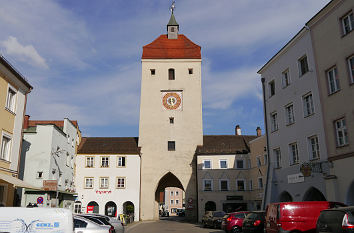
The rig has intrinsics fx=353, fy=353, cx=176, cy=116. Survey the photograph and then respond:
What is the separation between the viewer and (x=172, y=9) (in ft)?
201

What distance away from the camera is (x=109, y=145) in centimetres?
5028

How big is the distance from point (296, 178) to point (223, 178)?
2394 centimetres

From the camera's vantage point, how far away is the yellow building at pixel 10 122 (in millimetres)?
20953

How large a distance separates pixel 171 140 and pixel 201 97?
778 cm

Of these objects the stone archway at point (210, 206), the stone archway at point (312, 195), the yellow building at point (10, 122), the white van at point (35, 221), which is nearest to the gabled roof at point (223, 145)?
the stone archway at point (210, 206)

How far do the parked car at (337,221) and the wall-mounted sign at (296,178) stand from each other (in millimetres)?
11410

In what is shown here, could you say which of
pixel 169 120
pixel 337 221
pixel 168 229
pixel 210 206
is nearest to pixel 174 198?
→ pixel 169 120

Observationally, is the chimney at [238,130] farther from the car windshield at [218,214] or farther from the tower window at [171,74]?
the car windshield at [218,214]

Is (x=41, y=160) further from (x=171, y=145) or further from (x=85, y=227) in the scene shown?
(x=85, y=227)

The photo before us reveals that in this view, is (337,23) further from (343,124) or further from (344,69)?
(343,124)

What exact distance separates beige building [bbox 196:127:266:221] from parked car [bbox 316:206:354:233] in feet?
106

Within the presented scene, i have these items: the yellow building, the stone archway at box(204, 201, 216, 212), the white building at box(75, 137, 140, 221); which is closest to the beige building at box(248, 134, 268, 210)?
the stone archway at box(204, 201, 216, 212)

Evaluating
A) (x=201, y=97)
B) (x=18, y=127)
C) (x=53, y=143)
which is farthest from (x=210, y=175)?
→ (x=18, y=127)

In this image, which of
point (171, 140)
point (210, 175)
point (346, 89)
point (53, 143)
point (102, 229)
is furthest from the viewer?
point (171, 140)
